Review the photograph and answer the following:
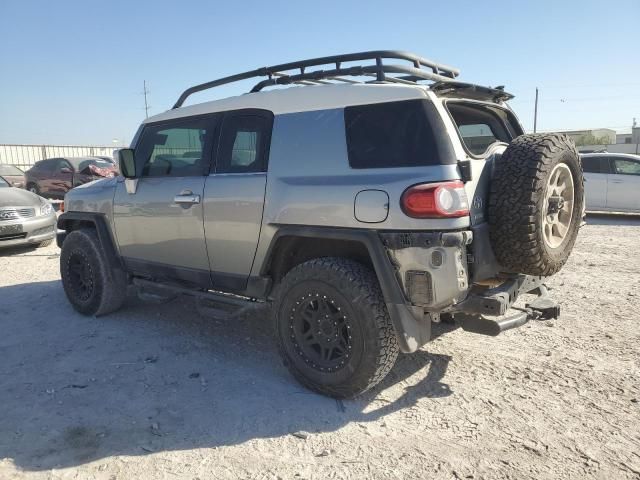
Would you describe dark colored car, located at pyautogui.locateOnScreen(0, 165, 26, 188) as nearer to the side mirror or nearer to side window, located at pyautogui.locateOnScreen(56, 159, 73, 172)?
side window, located at pyautogui.locateOnScreen(56, 159, 73, 172)

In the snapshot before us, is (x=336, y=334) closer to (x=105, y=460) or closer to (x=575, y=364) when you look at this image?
(x=105, y=460)

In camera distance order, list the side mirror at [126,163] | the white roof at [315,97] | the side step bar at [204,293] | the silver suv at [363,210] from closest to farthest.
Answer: the silver suv at [363,210] → the white roof at [315,97] → the side step bar at [204,293] → the side mirror at [126,163]

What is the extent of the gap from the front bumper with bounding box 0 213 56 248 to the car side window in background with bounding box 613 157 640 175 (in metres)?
12.0

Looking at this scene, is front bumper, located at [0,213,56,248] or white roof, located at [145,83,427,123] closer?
white roof, located at [145,83,427,123]

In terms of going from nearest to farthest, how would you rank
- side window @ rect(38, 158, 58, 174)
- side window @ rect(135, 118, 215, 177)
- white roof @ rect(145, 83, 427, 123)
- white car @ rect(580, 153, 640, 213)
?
1. white roof @ rect(145, 83, 427, 123)
2. side window @ rect(135, 118, 215, 177)
3. white car @ rect(580, 153, 640, 213)
4. side window @ rect(38, 158, 58, 174)

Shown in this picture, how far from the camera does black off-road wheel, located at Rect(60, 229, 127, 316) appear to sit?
15.9 ft

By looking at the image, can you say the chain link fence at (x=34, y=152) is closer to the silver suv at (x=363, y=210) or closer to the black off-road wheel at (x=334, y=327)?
the silver suv at (x=363, y=210)

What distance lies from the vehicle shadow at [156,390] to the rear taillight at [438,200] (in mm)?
1311

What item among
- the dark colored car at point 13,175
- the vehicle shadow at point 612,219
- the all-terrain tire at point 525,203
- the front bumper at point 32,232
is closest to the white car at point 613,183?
the vehicle shadow at point 612,219


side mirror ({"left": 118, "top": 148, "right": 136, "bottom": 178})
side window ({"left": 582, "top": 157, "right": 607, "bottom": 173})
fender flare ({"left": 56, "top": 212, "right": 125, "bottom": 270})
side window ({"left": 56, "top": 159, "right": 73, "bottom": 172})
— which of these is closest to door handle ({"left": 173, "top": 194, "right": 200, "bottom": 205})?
side mirror ({"left": 118, "top": 148, "right": 136, "bottom": 178})

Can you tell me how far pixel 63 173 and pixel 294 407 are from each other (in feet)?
52.8

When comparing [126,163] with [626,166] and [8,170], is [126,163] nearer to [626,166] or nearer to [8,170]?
[626,166]

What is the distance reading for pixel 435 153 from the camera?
110 inches

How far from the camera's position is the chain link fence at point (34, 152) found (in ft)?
103
